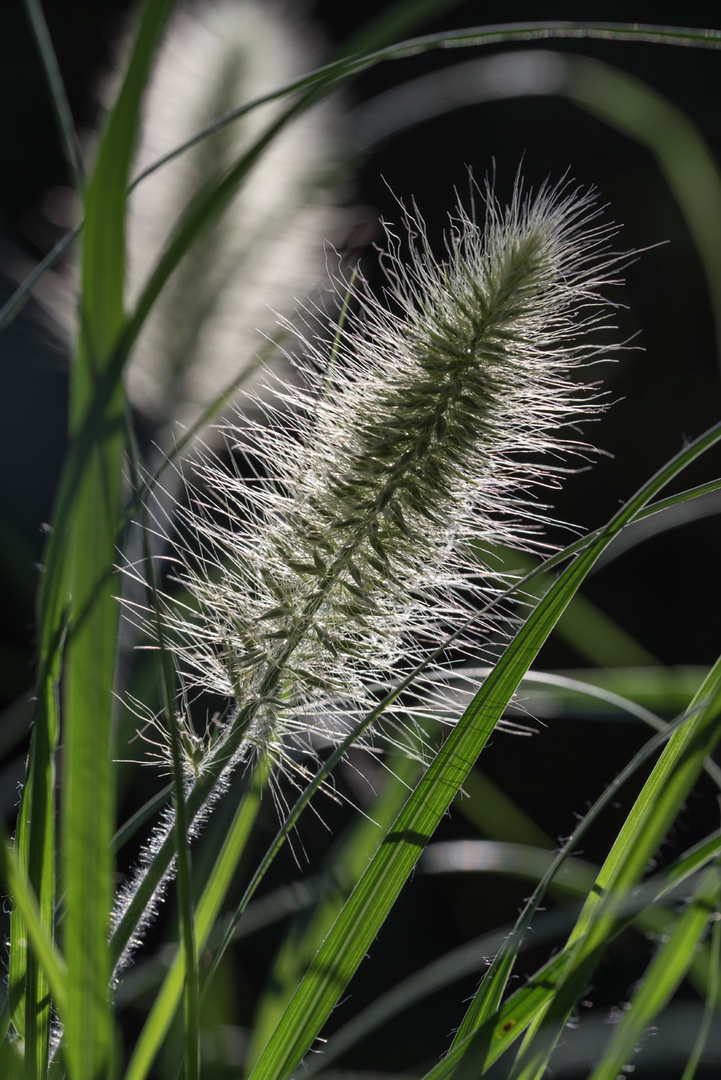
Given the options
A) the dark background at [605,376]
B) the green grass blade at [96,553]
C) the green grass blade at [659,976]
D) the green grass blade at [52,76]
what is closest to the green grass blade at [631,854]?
the green grass blade at [659,976]

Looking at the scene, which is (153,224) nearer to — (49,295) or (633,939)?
(49,295)

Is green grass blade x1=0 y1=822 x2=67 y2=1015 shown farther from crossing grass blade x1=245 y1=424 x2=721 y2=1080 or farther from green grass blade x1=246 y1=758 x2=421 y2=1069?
green grass blade x1=246 y1=758 x2=421 y2=1069

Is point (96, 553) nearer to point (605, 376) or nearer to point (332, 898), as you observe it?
point (332, 898)

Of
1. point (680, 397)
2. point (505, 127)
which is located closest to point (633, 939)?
point (680, 397)

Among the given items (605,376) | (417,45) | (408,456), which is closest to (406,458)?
(408,456)

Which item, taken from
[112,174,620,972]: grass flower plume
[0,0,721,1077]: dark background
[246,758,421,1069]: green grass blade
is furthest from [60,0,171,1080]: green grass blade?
[0,0,721,1077]: dark background

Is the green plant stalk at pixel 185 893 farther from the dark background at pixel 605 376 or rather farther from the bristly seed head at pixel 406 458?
the dark background at pixel 605 376
